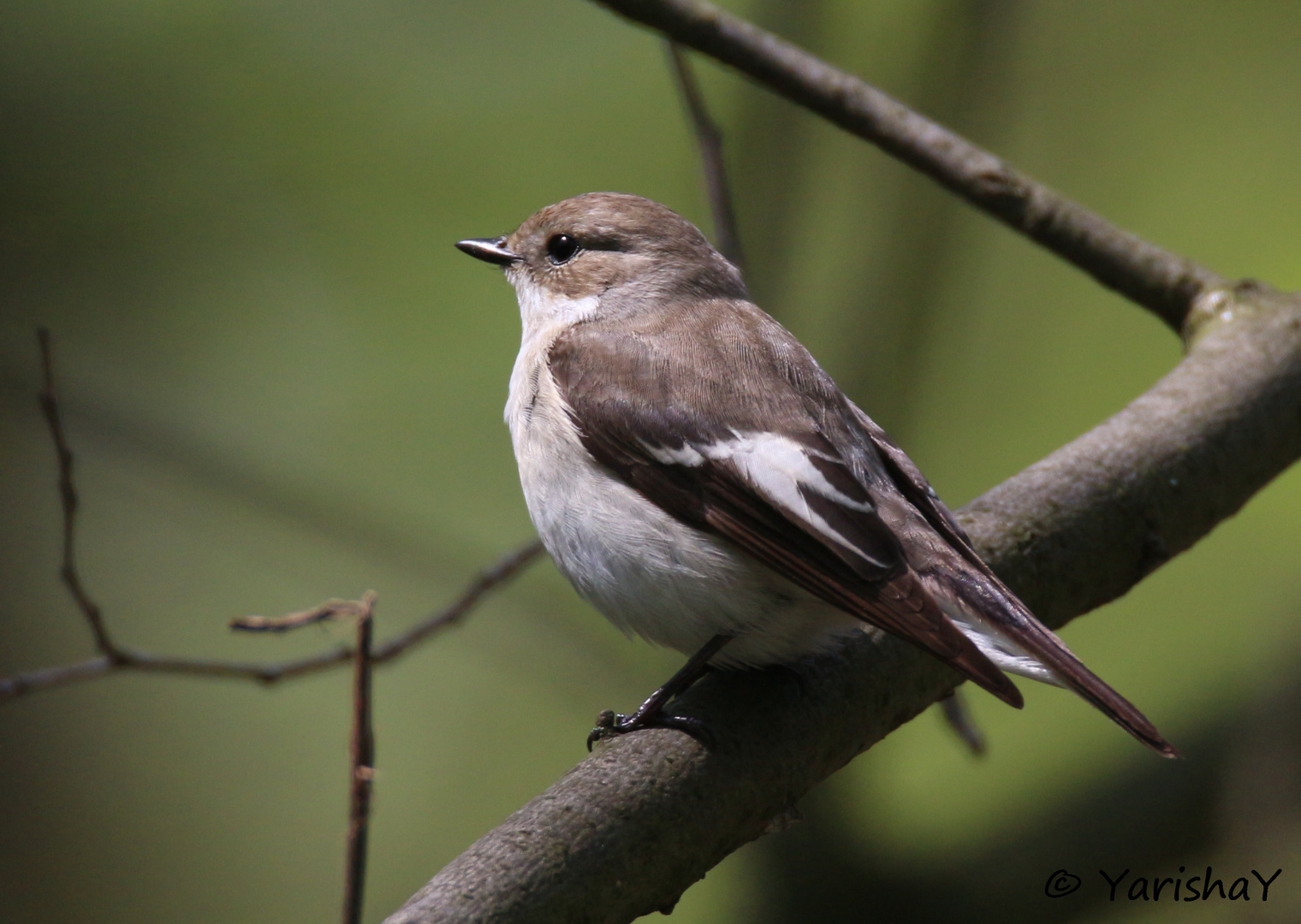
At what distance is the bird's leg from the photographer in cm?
170

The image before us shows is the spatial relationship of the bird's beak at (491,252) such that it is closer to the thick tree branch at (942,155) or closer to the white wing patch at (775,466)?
the thick tree branch at (942,155)

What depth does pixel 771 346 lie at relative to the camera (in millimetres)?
2174

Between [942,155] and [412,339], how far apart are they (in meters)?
2.93

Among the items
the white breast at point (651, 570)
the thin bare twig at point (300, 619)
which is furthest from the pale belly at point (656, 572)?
the thin bare twig at point (300, 619)

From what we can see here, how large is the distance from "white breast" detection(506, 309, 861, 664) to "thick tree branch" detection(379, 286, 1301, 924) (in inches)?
3.7

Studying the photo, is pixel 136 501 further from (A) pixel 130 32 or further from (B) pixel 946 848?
(B) pixel 946 848

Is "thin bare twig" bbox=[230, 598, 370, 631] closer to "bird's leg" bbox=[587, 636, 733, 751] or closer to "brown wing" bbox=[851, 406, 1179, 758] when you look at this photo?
"bird's leg" bbox=[587, 636, 733, 751]

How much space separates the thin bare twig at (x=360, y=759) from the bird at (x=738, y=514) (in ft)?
1.49

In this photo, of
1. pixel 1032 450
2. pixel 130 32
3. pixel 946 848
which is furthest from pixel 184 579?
pixel 1032 450

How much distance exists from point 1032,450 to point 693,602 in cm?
322

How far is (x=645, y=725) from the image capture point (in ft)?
5.77
